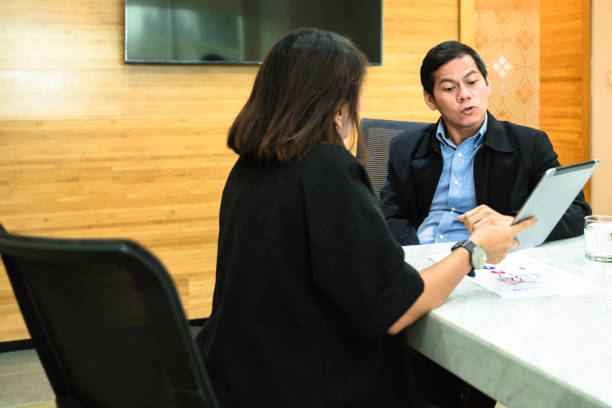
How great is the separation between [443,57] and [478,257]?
3.60 feet

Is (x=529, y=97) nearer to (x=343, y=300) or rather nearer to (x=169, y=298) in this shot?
(x=343, y=300)

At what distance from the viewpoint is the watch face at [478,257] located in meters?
1.18

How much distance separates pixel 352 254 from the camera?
99 centimetres

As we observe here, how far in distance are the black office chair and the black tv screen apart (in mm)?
2418

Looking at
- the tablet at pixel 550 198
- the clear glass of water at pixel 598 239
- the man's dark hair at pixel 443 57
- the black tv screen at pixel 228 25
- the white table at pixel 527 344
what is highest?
the black tv screen at pixel 228 25

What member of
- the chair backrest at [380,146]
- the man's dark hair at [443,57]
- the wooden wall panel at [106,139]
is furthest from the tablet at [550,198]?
the wooden wall panel at [106,139]

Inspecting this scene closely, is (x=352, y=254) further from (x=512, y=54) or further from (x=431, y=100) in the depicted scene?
(x=512, y=54)

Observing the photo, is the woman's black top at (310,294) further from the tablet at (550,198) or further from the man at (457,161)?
the man at (457,161)

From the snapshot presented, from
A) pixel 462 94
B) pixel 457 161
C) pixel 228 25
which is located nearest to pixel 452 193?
pixel 457 161

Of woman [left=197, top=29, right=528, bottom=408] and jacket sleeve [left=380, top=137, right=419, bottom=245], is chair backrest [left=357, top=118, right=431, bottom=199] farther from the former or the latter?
woman [left=197, top=29, right=528, bottom=408]

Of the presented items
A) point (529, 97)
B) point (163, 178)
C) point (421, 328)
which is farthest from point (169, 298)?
point (529, 97)

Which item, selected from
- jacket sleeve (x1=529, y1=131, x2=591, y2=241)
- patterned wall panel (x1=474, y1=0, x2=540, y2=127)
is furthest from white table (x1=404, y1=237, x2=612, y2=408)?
patterned wall panel (x1=474, y1=0, x2=540, y2=127)

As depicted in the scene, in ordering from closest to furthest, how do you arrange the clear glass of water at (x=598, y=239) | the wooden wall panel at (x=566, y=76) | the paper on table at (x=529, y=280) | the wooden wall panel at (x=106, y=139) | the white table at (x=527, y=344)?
the white table at (x=527, y=344) < the paper on table at (x=529, y=280) < the clear glass of water at (x=598, y=239) < the wooden wall panel at (x=106, y=139) < the wooden wall panel at (x=566, y=76)

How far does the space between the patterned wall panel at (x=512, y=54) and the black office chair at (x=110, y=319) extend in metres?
5.20
